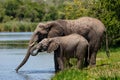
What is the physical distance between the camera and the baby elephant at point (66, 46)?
23.2m

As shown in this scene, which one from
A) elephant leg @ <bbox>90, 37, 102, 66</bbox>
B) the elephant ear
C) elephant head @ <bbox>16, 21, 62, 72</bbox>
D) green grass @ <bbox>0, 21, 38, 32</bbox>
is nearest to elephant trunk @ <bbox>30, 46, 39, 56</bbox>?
elephant head @ <bbox>16, 21, 62, 72</bbox>

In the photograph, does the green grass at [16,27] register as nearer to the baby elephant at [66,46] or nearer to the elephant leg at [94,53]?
the elephant leg at [94,53]

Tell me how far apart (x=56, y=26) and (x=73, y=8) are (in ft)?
54.0

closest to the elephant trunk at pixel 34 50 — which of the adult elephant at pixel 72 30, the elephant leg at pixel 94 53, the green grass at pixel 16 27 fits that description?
the adult elephant at pixel 72 30

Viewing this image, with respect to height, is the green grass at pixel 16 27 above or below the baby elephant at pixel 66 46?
below

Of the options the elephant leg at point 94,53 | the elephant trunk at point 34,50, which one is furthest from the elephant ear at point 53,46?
the elephant leg at point 94,53

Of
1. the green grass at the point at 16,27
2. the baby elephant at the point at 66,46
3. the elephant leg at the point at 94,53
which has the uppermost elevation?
the baby elephant at the point at 66,46

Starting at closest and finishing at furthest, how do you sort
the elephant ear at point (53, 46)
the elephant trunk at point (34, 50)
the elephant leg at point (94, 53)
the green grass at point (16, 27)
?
the elephant ear at point (53, 46)
the elephant trunk at point (34, 50)
the elephant leg at point (94, 53)
the green grass at point (16, 27)

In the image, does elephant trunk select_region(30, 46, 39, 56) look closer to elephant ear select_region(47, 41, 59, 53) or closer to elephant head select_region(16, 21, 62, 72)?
elephant head select_region(16, 21, 62, 72)

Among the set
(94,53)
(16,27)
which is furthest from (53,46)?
(16,27)

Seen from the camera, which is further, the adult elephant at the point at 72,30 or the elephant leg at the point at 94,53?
the adult elephant at the point at 72,30

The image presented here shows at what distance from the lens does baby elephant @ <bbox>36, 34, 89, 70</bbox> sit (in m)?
23.2

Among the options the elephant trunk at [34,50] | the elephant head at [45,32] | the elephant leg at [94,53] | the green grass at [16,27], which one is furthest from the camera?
the green grass at [16,27]

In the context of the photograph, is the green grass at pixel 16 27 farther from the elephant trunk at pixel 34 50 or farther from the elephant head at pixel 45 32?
the elephant trunk at pixel 34 50
